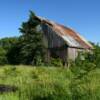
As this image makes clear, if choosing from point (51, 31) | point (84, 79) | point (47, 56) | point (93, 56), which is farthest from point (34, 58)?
point (84, 79)

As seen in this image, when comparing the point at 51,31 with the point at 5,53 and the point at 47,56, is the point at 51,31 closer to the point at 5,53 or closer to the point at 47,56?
the point at 47,56

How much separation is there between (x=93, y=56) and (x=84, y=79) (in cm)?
374

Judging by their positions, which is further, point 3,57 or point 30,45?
point 3,57

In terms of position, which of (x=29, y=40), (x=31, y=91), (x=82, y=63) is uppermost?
(x=29, y=40)

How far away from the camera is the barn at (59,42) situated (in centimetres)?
3731

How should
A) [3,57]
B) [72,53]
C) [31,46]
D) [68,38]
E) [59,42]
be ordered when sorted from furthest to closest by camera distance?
1. [3,57]
2. [68,38]
3. [59,42]
4. [72,53]
5. [31,46]

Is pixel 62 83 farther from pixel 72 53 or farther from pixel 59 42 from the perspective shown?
pixel 59 42

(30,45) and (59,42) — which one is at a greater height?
(59,42)

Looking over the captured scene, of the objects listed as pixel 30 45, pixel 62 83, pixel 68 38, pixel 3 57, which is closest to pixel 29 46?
pixel 30 45

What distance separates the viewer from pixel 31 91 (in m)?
11.3

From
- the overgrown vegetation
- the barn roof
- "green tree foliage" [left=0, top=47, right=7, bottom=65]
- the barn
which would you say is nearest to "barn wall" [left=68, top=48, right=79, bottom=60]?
the barn

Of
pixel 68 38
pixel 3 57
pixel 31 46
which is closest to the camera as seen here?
pixel 31 46

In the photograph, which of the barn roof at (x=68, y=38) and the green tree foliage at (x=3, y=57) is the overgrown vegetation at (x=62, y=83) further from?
the green tree foliage at (x=3, y=57)

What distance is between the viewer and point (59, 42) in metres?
A: 37.9
